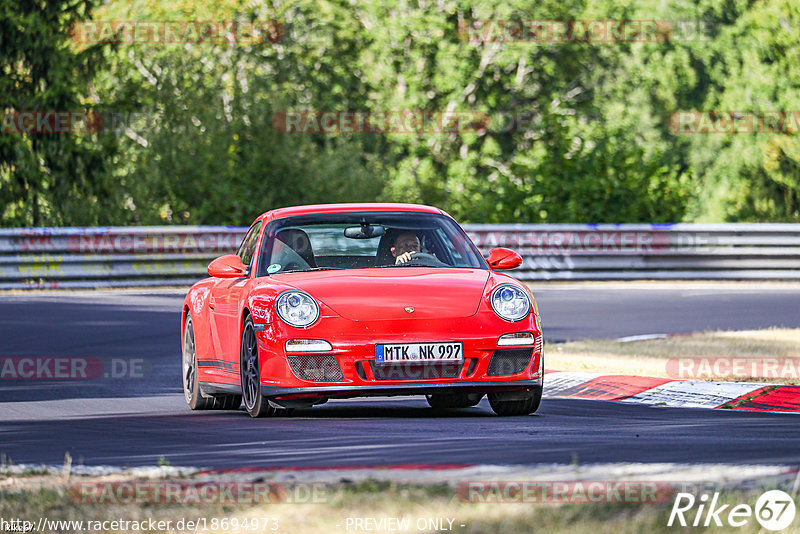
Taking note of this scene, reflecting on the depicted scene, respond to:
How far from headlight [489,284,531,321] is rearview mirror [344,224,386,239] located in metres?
1.29

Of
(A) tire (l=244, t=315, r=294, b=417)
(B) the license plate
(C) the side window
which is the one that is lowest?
(A) tire (l=244, t=315, r=294, b=417)

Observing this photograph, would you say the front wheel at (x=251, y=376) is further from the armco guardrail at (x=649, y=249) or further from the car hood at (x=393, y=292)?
the armco guardrail at (x=649, y=249)

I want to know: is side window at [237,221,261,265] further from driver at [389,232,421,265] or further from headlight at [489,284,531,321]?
headlight at [489,284,531,321]

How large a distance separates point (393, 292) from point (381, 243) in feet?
3.99

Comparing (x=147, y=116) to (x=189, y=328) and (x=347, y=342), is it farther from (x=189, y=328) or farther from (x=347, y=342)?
(x=347, y=342)

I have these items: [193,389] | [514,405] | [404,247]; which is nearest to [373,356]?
[514,405]

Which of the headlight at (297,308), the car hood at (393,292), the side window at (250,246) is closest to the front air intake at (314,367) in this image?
the headlight at (297,308)

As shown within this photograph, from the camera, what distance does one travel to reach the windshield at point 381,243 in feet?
36.0

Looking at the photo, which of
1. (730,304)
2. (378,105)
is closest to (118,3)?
(378,105)

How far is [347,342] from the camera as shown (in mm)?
9828

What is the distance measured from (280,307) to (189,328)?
98.6 inches

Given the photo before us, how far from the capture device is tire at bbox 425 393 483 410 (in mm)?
11422

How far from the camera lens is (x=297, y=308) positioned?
9.98 meters

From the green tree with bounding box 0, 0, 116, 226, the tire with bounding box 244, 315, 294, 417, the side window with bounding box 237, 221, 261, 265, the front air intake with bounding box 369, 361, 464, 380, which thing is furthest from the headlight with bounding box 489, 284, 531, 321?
the green tree with bounding box 0, 0, 116, 226
